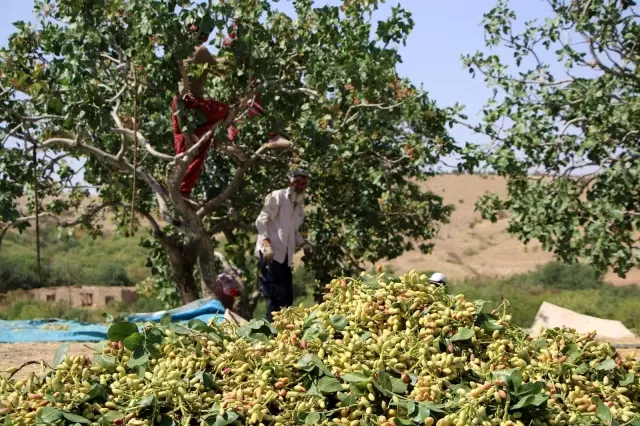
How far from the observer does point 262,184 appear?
384 inches

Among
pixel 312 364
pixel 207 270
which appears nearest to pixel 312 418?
pixel 312 364

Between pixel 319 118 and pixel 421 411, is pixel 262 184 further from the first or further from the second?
pixel 421 411

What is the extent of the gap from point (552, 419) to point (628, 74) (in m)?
7.46

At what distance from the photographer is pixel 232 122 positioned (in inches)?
311

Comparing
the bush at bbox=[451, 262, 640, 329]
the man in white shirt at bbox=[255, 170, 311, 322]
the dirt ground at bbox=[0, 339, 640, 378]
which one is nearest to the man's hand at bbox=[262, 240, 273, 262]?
the man in white shirt at bbox=[255, 170, 311, 322]

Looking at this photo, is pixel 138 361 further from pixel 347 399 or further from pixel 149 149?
pixel 149 149

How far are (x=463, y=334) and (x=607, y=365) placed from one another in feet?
1.79

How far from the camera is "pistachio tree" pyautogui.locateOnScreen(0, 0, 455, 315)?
6.95 metres

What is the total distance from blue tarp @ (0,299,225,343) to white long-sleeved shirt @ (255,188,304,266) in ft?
2.58

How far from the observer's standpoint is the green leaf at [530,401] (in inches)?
91.0

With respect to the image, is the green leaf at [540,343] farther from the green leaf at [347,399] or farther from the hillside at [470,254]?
the hillside at [470,254]

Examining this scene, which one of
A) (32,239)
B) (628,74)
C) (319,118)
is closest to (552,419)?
(319,118)

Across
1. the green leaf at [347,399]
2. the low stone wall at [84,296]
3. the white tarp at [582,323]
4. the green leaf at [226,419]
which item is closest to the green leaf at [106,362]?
the green leaf at [226,419]

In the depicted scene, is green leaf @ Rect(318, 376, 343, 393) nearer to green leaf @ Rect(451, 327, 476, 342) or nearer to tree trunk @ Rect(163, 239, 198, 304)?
green leaf @ Rect(451, 327, 476, 342)
